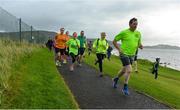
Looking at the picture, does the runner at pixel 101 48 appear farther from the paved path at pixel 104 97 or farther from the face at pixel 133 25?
the face at pixel 133 25

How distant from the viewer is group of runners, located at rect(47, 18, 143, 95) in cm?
1067

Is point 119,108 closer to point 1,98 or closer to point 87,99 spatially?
point 87,99

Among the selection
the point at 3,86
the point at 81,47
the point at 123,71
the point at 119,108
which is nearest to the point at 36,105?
the point at 3,86

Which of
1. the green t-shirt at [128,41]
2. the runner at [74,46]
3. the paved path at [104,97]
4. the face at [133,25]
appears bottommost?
the paved path at [104,97]

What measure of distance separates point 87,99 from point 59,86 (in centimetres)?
156

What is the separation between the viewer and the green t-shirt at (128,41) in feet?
35.2

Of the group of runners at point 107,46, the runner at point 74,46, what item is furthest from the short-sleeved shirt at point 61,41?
the runner at point 74,46

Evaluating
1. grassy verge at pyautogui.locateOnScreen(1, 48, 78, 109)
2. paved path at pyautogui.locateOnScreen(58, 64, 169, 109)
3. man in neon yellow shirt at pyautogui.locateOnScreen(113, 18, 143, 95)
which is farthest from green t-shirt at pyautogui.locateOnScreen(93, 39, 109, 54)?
man in neon yellow shirt at pyautogui.locateOnScreen(113, 18, 143, 95)

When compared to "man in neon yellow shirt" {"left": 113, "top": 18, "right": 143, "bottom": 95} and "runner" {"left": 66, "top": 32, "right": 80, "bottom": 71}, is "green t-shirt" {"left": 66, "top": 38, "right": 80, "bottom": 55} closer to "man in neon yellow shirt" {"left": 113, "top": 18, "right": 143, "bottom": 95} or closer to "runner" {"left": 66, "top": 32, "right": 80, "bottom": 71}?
"runner" {"left": 66, "top": 32, "right": 80, "bottom": 71}

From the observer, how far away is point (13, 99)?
347 inches

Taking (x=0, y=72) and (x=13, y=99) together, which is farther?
(x=0, y=72)

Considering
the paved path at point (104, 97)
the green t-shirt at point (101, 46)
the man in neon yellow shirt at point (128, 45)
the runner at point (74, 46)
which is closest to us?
the paved path at point (104, 97)

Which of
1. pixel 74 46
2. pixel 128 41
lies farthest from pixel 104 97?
pixel 74 46

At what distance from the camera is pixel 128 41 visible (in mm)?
10758
